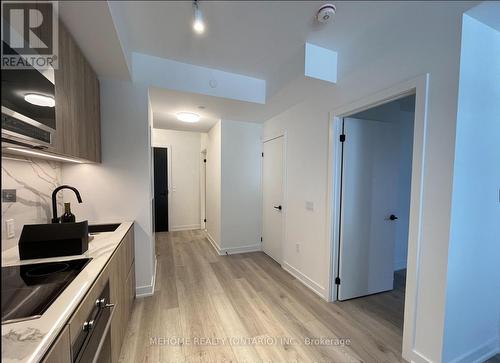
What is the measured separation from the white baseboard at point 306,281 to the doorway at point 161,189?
3209 mm

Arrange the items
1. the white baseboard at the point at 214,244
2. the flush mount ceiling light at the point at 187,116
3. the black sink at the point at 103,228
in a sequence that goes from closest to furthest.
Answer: the black sink at the point at 103,228 → the flush mount ceiling light at the point at 187,116 → the white baseboard at the point at 214,244

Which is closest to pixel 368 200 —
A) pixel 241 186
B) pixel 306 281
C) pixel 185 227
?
pixel 306 281

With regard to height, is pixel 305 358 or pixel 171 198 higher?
pixel 171 198

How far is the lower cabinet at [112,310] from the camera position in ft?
3.10

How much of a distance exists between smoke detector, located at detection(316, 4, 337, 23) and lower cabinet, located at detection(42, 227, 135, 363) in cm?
233

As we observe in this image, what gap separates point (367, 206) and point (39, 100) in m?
2.90

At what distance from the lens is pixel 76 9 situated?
1.50 metres

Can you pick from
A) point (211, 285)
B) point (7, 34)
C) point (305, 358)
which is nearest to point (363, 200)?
point (305, 358)

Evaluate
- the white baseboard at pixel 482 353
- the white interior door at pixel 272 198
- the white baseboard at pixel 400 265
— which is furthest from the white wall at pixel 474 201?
the white interior door at pixel 272 198

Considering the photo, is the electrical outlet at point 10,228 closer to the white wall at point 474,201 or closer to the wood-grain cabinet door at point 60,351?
the wood-grain cabinet door at point 60,351

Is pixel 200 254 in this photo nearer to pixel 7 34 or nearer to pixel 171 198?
pixel 171 198

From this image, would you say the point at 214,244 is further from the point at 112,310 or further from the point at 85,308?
the point at 85,308

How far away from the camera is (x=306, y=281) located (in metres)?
2.96

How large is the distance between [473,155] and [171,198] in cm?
Result: 519
